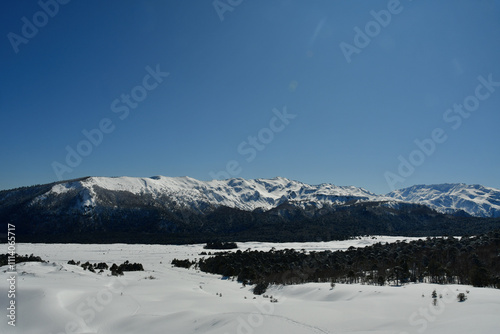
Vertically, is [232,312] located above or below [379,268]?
below

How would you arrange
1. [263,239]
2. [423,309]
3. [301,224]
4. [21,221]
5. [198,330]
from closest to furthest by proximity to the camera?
1. [198,330]
2. [423,309]
3. [263,239]
4. [21,221]
5. [301,224]

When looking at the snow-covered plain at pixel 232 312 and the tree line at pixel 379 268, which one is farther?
the tree line at pixel 379 268

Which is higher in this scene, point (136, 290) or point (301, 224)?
point (301, 224)

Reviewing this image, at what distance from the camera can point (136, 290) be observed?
96.3 feet

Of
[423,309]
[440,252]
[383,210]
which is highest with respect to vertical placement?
[383,210]

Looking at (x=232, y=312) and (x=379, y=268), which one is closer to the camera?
(x=232, y=312)

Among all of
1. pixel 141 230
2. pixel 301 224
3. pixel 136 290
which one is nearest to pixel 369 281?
pixel 136 290

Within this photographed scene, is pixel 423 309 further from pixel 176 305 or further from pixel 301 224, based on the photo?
pixel 301 224

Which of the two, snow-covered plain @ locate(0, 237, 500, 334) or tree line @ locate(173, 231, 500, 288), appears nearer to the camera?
snow-covered plain @ locate(0, 237, 500, 334)

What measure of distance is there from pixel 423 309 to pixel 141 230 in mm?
171598

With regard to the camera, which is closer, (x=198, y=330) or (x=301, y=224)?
(x=198, y=330)

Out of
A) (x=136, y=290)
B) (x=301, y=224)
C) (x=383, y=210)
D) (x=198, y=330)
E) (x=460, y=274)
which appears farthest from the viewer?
(x=383, y=210)

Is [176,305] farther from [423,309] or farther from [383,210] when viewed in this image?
[383,210]

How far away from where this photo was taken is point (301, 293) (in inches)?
1174
